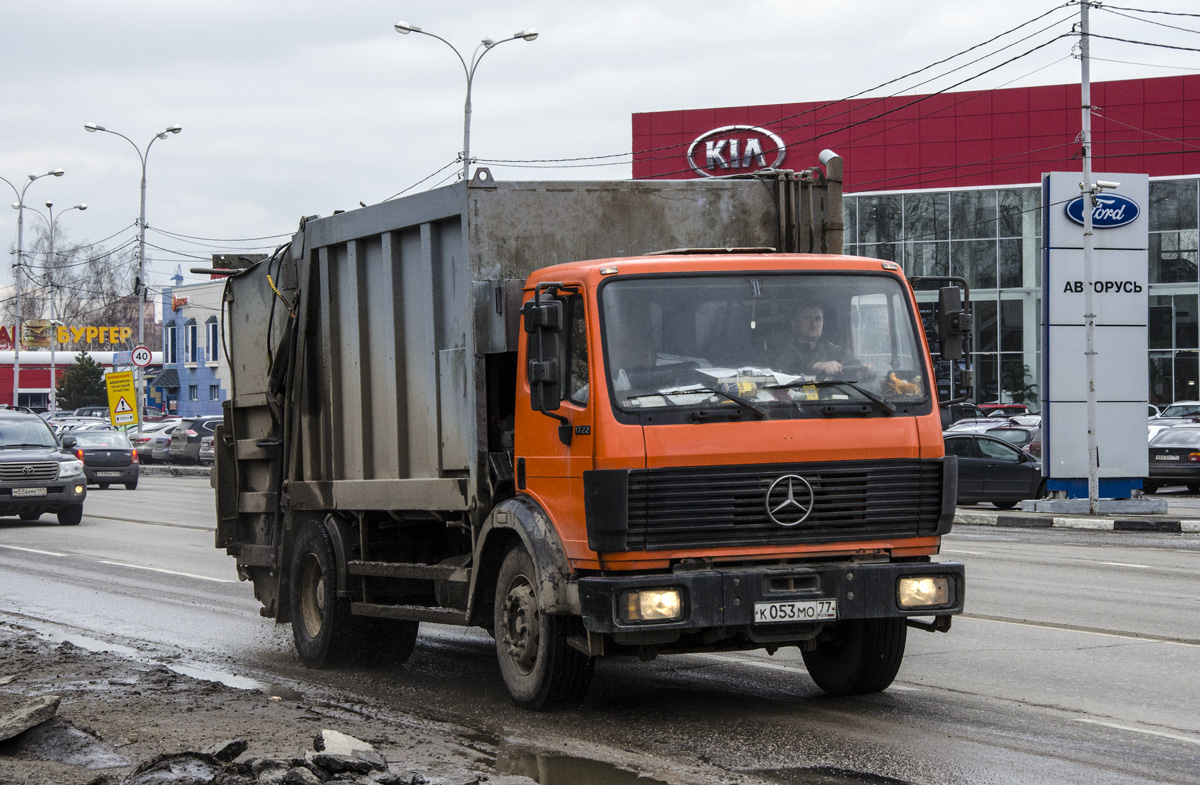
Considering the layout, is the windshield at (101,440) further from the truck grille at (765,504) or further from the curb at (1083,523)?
the truck grille at (765,504)

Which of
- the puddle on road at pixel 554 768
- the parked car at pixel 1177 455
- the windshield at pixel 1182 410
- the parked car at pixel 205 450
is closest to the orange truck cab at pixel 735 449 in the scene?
the puddle on road at pixel 554 768

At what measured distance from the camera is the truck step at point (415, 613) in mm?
8016

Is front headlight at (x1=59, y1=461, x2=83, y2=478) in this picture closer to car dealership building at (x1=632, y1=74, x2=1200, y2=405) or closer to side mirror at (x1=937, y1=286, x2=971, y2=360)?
side mirror at (x1=937, y1=286, x2=971, y2=360)

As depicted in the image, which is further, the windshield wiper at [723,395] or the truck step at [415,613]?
the truck step at [415,613]

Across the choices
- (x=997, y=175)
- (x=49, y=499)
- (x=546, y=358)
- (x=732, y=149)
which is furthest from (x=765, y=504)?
(x=732, y=149)

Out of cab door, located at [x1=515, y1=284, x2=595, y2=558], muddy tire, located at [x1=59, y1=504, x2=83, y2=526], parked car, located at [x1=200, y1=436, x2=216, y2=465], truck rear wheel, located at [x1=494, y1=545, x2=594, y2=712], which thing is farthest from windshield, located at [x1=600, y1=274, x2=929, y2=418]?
parked car, located at [x1=200, y1=436, x2=216, y2=465]

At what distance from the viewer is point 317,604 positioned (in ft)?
31.4

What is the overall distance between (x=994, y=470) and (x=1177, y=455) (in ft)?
15.0

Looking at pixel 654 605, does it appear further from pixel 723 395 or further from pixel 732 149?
pixel 732 149

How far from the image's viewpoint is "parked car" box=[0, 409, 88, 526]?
22594 millimetres

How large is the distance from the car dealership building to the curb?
85.4 feet

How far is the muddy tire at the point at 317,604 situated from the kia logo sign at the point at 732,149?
144 ft

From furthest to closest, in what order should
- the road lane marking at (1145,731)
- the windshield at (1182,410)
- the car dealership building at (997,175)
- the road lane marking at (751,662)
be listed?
the car dealership building at (997,175)
the windshield at (1182,410)
the road lane marking at (751,662)
the road lane marking at (1145,731)

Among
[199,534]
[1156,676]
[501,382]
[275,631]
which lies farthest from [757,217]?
[199,534]
